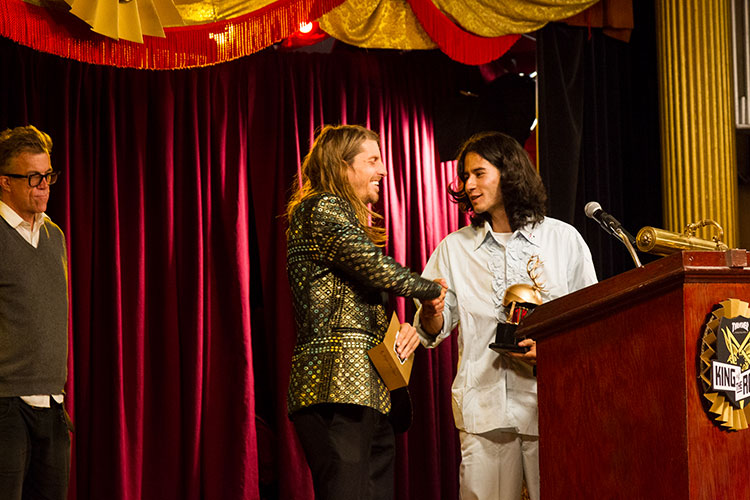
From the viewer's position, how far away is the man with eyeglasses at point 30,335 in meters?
2.73

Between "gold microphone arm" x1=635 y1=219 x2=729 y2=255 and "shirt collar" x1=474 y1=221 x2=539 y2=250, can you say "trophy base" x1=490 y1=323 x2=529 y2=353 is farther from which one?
"gold microphone arm" x1=635 y1=219 x2=729 y2=255

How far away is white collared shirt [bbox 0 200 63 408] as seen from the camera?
9.18ft

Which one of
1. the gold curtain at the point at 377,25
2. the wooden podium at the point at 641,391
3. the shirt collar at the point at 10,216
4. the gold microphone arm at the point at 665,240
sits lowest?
the wooden podium at the point at 641,391

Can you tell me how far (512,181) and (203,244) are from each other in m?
1.76

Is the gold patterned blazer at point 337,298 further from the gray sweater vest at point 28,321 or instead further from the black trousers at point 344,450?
the gray sweater vest at point 28,321

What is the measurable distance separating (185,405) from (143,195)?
99cm

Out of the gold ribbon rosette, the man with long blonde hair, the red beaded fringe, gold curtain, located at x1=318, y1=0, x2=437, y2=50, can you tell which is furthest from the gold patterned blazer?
gold curtain, located at x1=318, y1=0, x2=437, y2=50

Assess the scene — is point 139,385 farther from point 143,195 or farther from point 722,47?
point 722,47

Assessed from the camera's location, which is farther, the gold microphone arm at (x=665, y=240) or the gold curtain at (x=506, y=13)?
the gold curtain at (x=506, y=13)

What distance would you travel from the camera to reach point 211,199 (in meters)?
4.14

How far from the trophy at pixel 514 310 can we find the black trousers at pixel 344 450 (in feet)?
1.34

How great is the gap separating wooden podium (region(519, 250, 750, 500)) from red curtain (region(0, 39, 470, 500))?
7.69 feet

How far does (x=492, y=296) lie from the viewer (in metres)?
2.75

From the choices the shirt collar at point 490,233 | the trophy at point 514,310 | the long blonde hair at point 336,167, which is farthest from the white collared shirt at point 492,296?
the long blonde hair at point 336,167
